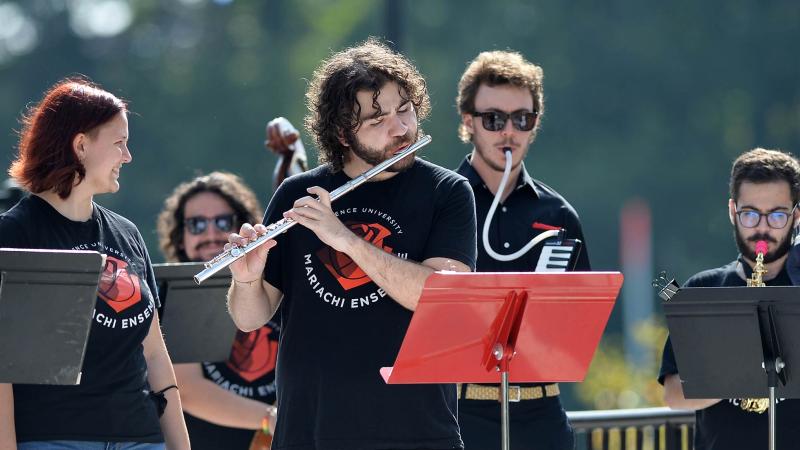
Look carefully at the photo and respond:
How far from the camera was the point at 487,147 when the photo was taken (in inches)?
211

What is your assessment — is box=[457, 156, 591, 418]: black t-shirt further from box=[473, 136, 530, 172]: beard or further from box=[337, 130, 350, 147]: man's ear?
box=[337, 130, 350, 147]: man's ear

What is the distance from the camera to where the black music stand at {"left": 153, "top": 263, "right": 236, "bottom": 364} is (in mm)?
4789

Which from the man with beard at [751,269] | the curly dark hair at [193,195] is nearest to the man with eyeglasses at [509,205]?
the man with beard at [751,269]

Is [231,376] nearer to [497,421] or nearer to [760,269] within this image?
[497,421]

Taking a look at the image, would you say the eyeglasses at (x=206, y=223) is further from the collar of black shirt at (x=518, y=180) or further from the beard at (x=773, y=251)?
the beard at (x=773, y=251)

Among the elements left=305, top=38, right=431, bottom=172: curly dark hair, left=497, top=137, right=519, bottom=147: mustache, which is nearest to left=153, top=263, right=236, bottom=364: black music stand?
left=305, top=38, right=431, bottom=172: curly dark hair

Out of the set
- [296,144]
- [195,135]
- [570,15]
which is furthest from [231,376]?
[570,15]

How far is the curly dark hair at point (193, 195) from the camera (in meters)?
5.79

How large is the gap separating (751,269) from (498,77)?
1288 millimetres

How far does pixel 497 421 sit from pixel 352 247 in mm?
1534

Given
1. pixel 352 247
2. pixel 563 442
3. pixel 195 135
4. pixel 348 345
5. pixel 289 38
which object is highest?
pixel 289 38

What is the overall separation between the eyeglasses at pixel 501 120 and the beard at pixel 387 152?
1479 millimetres

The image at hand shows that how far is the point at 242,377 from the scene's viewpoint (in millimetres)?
5410

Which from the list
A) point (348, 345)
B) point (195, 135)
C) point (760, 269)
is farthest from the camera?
point (195, 135)
